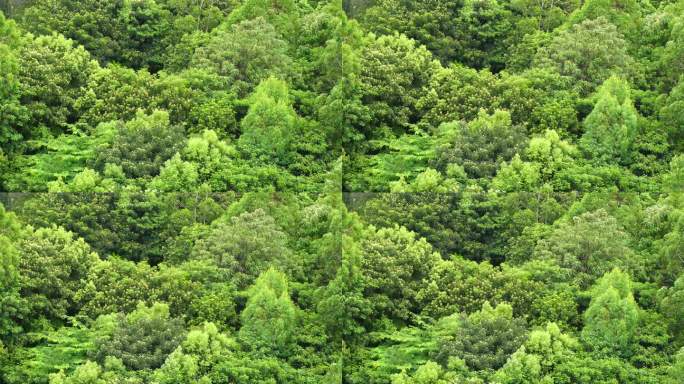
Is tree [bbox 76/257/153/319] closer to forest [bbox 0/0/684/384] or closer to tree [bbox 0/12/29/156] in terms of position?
forest [bbox 0/0/684/384]

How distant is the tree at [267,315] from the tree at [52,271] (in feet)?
6.81

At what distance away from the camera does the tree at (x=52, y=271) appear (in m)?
15.9

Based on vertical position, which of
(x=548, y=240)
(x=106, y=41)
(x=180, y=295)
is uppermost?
(x=106, y=41)

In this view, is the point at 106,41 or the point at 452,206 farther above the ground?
the point at 106,41

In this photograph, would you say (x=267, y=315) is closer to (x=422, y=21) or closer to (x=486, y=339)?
(x=486, y=339)

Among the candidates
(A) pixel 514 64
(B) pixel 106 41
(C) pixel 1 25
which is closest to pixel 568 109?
(A) pixel 514 64

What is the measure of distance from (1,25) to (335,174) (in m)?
4.59

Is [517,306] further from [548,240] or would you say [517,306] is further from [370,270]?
[370,270]

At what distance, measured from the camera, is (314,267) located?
1670 cm

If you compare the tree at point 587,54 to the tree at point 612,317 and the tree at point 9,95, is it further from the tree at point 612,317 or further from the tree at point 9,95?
the tree at point 9,95

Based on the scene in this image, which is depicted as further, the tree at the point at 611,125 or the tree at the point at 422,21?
the tree at the point at 422,21

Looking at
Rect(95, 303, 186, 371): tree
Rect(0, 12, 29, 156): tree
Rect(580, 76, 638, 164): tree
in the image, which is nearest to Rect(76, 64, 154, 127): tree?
Rect(0, 12, 29, 156): tree

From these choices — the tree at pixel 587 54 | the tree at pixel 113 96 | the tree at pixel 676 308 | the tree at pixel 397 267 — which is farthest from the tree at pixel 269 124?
the tree at pixel 676 308

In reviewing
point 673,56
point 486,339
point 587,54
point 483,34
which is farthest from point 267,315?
point 673,56
